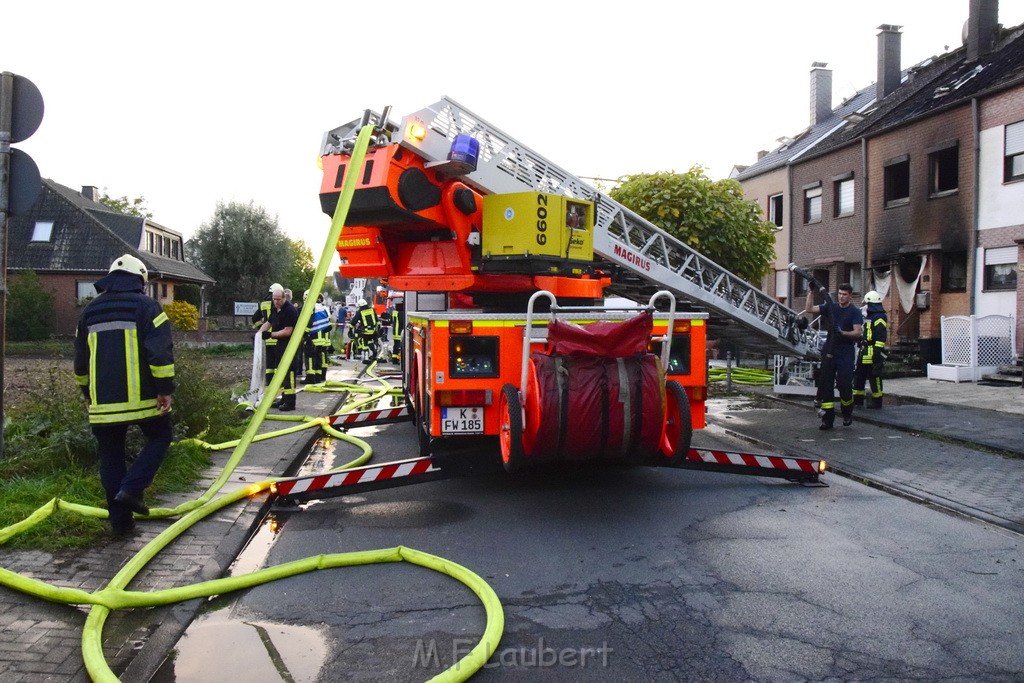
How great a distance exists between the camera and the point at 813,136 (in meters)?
28.6

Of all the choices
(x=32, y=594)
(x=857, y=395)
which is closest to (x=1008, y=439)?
(x=857, y=395)

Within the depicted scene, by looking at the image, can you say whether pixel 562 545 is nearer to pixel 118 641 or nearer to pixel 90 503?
pixel 118 641

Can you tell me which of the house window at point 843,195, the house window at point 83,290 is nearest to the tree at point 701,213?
the house window at point 843,195

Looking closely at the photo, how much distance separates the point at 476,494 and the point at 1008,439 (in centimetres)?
627

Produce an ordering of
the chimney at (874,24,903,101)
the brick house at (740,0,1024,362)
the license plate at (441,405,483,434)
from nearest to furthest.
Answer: the license plate at (441,405,483,434) < the brick house at (740,0,1024,362) < the chimney at (874,24,903,101)

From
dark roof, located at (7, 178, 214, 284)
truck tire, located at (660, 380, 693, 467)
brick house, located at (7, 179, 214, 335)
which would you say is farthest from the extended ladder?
dark roof, located at (7, 178, 214, 284)

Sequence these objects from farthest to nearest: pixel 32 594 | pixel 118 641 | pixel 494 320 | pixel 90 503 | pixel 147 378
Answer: pixel 494 320 → pixel 90 503 → pixel 147 378 → pixel 32 594 → pixel 118 641

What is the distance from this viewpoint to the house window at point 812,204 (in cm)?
2480

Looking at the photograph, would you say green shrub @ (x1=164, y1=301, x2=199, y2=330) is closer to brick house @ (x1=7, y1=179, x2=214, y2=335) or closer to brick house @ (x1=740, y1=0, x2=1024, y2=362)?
brick house @ (x1=7, y1=179, x2=214, y2=335)

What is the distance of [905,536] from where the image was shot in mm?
5332

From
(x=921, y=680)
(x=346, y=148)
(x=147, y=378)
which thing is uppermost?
(x=346, y=148)

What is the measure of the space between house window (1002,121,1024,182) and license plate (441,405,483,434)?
15.3m

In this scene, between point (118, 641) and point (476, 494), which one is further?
point (476, 494)

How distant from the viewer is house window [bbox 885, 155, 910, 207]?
20484mm
